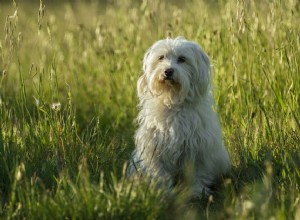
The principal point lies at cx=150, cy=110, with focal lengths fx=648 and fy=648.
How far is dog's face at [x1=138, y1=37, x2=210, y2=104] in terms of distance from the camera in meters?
4.68

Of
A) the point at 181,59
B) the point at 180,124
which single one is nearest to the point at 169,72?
the point at 181,59

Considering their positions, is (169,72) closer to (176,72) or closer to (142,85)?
(176,72)

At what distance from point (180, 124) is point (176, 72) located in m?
0.38

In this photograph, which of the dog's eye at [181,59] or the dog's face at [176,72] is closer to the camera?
the dog's face at [176,72]

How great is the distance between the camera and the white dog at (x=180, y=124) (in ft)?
15.3

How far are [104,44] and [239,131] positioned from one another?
250cm

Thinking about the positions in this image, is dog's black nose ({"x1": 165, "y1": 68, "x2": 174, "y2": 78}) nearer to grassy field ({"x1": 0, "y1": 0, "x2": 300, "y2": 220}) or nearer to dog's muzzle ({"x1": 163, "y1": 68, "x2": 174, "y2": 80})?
dog's muzzle ({"x1": 163, "y1": 68, "x2": 174, "y2": 80})

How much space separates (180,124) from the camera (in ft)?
15.4

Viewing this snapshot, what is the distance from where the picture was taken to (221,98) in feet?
20.0

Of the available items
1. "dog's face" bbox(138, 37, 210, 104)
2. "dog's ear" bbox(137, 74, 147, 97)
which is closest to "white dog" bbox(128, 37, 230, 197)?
"dog's face" bbox(138, 37, 210, 104)

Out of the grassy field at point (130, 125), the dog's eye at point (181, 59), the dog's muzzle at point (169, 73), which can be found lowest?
the grassy field at point (130, 125)

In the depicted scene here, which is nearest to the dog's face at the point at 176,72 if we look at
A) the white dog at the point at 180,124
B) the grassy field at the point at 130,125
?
the white dog at the point at 180,124

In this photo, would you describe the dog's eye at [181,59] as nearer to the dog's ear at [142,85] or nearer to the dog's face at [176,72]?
the dog's face at [176,72]

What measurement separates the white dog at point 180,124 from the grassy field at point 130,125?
0.20m
